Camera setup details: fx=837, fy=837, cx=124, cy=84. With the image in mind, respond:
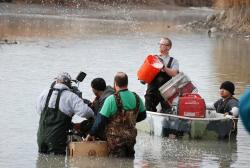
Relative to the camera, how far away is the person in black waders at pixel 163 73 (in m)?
12.0

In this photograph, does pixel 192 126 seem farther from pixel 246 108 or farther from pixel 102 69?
pixel 102 69

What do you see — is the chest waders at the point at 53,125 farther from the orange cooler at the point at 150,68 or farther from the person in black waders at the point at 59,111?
the orange cooler at the point at 150,68

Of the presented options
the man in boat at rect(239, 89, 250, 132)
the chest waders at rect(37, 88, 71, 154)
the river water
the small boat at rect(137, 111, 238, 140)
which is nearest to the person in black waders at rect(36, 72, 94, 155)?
the chest waders at rect(37, 88, 71, 154)

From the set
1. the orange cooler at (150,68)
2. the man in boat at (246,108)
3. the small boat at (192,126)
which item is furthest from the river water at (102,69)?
the man in boat at (246,108)

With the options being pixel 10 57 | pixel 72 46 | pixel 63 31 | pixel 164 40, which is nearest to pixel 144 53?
pixel 72 46

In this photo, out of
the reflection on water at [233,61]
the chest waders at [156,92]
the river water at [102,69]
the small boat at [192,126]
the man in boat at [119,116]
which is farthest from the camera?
the reflection on water at [233,61]

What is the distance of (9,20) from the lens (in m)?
45.3

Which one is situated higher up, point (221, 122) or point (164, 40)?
point (164, 40)

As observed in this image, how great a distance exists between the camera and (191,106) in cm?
1181

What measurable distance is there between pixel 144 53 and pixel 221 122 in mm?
17375

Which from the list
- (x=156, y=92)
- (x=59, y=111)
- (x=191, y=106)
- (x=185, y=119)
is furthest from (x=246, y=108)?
(x=156, y=92)

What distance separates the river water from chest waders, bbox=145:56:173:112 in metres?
0.47

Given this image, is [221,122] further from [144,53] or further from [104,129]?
[144,53]

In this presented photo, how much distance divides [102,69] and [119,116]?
11.8m
